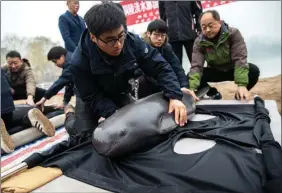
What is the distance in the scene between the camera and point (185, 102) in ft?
5.12

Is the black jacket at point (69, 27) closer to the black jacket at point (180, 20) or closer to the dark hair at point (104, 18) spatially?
the black jacket at point (180, 20)

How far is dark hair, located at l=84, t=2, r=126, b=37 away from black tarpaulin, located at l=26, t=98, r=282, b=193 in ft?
1.68

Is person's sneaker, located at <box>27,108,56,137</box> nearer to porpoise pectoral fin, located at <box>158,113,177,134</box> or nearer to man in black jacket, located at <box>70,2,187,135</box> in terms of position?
man in black jacket, located at <box>70,2,187,135</box>

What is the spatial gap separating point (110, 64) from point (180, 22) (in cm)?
130

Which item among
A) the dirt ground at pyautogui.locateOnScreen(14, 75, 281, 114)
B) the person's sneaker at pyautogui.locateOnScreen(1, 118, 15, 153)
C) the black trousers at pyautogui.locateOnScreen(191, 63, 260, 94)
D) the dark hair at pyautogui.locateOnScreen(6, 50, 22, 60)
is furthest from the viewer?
the dirt ground at pyautogui.locateOnScreen(14, 75, 281, 114)

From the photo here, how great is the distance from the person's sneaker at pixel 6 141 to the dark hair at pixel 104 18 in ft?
2.96

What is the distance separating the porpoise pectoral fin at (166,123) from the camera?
4.30 ft

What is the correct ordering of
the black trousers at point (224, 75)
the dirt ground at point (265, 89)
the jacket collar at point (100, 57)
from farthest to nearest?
the dirt ground at point (265, 89), the black trousers at point (224, 75), the jacket collar at point (100, 57)

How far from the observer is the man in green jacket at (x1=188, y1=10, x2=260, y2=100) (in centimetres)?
188

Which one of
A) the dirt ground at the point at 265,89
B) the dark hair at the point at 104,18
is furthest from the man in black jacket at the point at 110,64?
the dirt ground at the point at 265,89

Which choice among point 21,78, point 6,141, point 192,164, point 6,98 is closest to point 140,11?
point 21,78

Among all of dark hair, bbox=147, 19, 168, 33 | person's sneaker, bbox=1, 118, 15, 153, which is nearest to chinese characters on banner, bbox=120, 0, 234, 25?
dark hair, bbox=147, 19, 168, 33

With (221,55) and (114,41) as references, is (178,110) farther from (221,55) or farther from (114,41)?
(221,55)

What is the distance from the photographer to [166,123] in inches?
52.6
